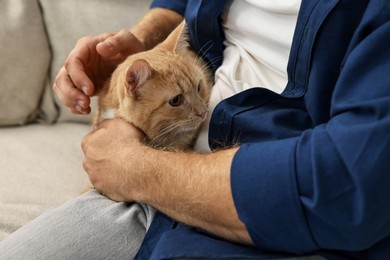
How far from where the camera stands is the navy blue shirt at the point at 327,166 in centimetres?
65

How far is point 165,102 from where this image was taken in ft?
3.62

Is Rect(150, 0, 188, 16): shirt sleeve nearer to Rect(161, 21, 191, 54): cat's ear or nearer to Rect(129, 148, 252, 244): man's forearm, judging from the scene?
Rect(161, 21, 191, 54): cat's ear

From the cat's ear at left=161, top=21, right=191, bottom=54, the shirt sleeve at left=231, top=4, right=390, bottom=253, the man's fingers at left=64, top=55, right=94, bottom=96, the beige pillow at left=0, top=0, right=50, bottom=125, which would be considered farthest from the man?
the beige pillow at left=0, top=0, right=50, bottom=125

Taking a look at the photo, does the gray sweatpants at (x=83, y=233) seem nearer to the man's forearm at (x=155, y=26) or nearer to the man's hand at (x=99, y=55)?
the man's hand at (x=99, y=55)

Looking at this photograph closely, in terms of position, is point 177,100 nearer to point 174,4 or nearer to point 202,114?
point 202,114

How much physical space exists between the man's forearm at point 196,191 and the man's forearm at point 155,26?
0.56m

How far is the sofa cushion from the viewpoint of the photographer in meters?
1.21

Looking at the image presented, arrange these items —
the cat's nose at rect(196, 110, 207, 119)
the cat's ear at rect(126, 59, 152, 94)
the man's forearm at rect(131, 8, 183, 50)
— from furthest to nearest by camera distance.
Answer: the man's forearm at rect(131, 8, 183, 50), the cat's nose at rect(196, 110, 207, 119), the cat's ear at rect(126, 59, 152, 94)

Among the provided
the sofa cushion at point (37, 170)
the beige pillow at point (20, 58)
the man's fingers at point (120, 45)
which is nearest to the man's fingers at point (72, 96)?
the man's fingers at point (120, 45)

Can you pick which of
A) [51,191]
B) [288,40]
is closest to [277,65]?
[288,40]

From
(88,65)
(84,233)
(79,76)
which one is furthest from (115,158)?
(88,65)

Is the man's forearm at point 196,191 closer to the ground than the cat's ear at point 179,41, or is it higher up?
closer to the ground

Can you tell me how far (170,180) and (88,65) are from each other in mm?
560

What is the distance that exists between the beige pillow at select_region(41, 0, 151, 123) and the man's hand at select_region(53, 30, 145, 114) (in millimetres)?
348
